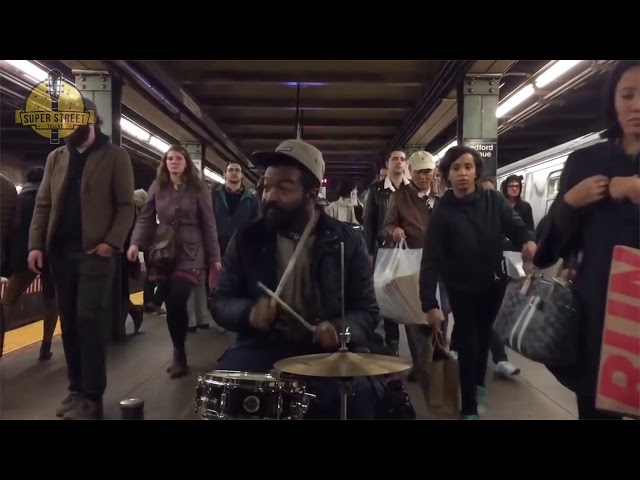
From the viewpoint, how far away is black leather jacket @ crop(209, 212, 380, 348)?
179 centimetres

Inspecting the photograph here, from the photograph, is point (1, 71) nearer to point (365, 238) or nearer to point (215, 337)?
point (215, 337)

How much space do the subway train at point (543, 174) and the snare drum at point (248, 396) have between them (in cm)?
102

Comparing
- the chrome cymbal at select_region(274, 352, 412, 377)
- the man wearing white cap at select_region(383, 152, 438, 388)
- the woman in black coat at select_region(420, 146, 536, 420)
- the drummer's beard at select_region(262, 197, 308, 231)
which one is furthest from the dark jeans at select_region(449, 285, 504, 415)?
the drummer's beard at select_region(262, 197, 308, 231)

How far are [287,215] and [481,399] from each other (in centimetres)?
99

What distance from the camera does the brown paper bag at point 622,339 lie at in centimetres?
161

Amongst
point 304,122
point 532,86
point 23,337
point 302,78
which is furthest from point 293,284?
point 532,86

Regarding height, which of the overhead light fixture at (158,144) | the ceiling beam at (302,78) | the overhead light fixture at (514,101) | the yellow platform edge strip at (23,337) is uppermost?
the ceiling beam at (302,78)

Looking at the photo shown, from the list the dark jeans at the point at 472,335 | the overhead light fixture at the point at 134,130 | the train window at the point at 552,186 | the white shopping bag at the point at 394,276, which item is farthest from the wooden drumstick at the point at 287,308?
the train window at the point at 552,186

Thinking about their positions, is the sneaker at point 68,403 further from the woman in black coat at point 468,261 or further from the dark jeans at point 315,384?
the woman in black coat at point 468,261

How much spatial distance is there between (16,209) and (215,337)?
33.7 inches

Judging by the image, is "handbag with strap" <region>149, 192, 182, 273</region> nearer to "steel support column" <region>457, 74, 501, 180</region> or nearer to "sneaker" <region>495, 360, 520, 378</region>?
"steel support column" <region>457, 74, 501, 180</region>

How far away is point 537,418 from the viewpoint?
1830mm

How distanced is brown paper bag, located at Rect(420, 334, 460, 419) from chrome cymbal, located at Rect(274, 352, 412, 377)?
→ 48 centimetres
